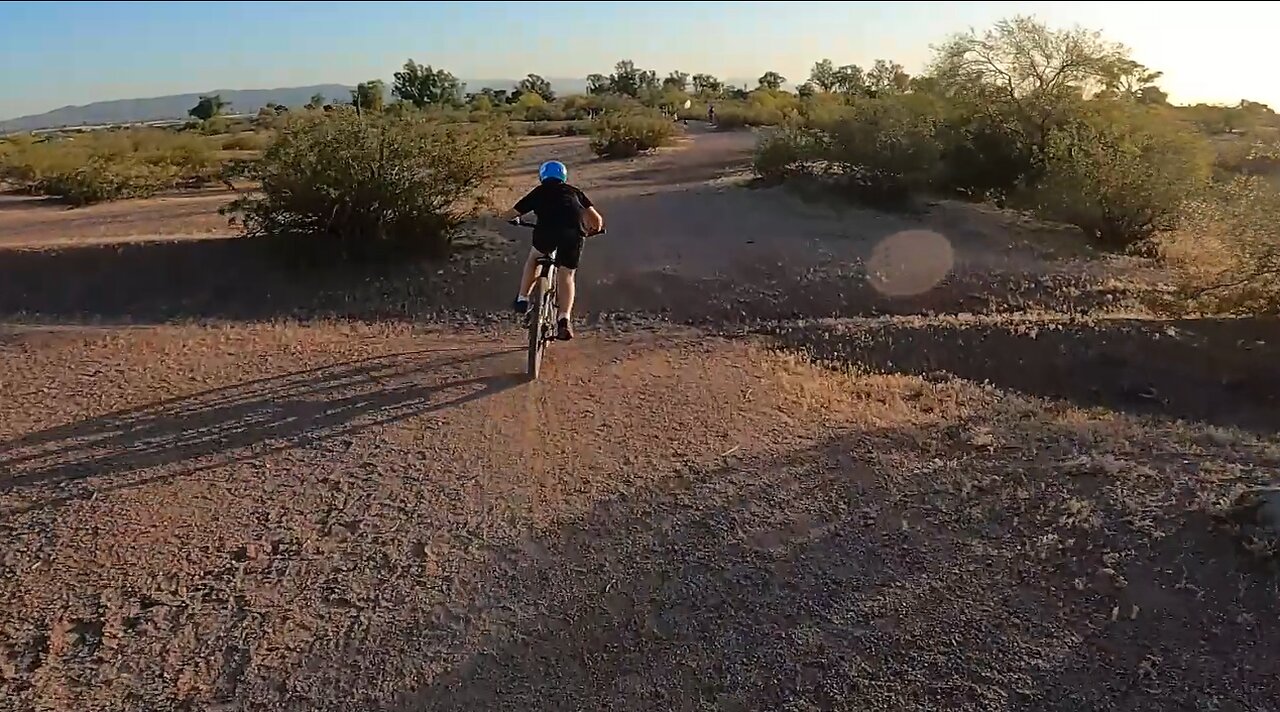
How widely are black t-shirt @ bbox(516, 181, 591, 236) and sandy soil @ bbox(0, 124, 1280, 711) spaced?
119cm

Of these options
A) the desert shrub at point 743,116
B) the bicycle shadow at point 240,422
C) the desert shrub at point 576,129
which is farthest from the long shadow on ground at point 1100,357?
the desert shrub at point 576,129

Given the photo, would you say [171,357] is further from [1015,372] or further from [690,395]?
[1015,372]

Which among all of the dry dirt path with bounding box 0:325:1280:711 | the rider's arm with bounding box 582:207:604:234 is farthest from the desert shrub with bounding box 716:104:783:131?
the dry dirt path with bounding box 0:325:1280:711

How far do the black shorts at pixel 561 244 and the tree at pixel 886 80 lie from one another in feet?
43.4

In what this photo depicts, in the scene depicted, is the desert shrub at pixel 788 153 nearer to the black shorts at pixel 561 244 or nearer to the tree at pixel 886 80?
the tree at pixel 886 80

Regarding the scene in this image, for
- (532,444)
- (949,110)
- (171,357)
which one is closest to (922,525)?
(532,444)

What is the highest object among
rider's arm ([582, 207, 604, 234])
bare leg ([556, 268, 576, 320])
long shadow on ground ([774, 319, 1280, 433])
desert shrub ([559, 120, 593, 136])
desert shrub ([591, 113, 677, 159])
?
desert shrub ([559, 120, 593, 136])

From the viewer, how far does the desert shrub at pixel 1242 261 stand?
969 cm

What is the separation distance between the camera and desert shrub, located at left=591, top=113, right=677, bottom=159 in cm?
2825

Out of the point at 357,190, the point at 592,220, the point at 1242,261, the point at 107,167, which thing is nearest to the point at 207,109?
the point at 107,167

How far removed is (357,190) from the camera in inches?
437

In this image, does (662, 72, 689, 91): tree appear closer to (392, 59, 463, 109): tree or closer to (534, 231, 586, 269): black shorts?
(392, 59, 463, 109): tree

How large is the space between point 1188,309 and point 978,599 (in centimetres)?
759

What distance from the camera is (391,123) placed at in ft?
39.0
